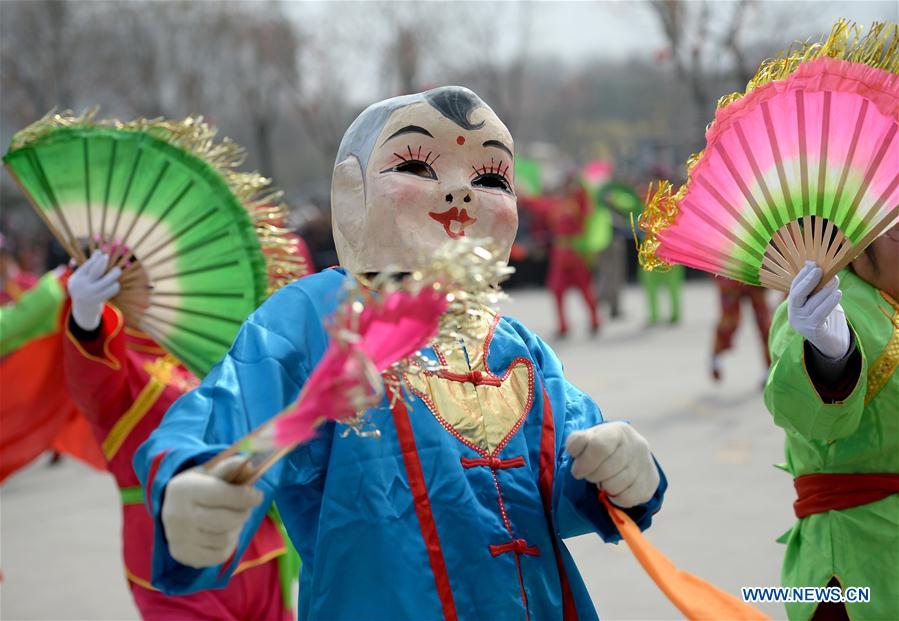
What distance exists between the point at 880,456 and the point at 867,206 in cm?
67

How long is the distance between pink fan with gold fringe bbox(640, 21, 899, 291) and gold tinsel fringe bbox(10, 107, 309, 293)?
48.2 inches

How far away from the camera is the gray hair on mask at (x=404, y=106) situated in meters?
2.23

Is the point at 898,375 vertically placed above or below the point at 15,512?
above

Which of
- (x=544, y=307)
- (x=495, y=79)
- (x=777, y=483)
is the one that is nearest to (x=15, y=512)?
(x=777, y=483)

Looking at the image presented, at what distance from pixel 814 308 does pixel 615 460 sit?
63cm

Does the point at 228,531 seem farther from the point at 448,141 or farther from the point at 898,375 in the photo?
the point at 898,375

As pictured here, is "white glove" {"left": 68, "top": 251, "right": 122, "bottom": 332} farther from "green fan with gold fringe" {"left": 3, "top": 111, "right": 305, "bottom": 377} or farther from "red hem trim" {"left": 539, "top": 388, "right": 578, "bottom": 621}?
"red hem trim" {"left": 539, "top": 388, "right": 578, "bottom": 621}

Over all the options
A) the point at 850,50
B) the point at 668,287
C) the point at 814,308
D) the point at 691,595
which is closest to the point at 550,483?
the point at 691,595

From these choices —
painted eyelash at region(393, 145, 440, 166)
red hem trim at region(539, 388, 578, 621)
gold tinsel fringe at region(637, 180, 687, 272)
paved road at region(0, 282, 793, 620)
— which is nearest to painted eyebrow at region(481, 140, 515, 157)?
painted eyelash at region(393, 145, 440, 166)

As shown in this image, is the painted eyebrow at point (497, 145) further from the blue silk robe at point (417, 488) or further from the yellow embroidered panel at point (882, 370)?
the yellow embroidered panel at point (882, 370)

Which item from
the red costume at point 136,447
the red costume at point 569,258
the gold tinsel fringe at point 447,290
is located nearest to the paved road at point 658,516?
the red costume at point 136,447

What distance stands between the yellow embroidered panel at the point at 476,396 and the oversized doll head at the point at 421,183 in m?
0.22

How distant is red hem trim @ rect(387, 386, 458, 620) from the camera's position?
1976mm

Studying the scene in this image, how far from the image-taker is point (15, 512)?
21.2 feet
